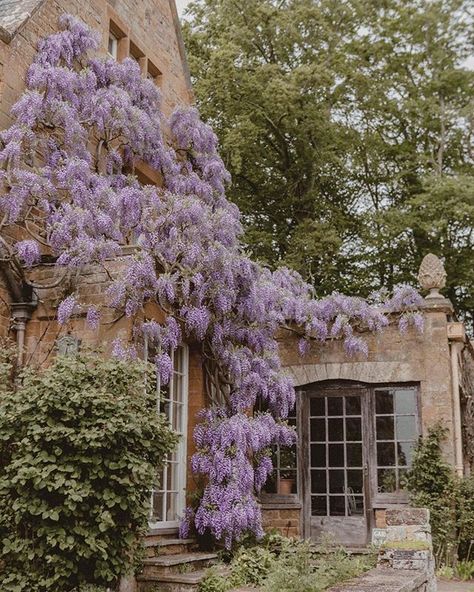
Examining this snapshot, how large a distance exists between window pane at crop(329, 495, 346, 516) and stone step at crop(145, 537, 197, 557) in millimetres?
3208

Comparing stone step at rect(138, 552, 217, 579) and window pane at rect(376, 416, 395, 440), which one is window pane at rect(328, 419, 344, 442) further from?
stone step at rect(138, 552, 217, 579)

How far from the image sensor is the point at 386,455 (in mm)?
10891

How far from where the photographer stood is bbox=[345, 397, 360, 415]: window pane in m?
11.2

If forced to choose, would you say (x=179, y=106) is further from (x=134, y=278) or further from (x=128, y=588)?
(x=128, y=588)

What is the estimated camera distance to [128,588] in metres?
6.79

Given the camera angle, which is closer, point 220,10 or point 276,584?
point 276,584

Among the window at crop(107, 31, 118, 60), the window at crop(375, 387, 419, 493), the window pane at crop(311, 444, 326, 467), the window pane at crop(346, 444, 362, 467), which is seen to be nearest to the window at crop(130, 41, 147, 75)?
the window at crop(107, 31, 118, 60)

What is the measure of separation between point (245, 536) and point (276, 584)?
282 centimetres

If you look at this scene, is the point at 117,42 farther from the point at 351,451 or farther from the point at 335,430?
the point at 351,451

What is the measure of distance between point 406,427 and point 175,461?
150 inches

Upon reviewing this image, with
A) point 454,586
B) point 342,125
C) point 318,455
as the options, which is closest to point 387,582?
point 454,586

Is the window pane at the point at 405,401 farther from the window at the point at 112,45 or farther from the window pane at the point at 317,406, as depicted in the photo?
the window at the point at 112,45

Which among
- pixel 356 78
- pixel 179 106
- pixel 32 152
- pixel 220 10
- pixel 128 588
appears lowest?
pixel 128 588

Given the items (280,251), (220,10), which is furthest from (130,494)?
(220,10)
